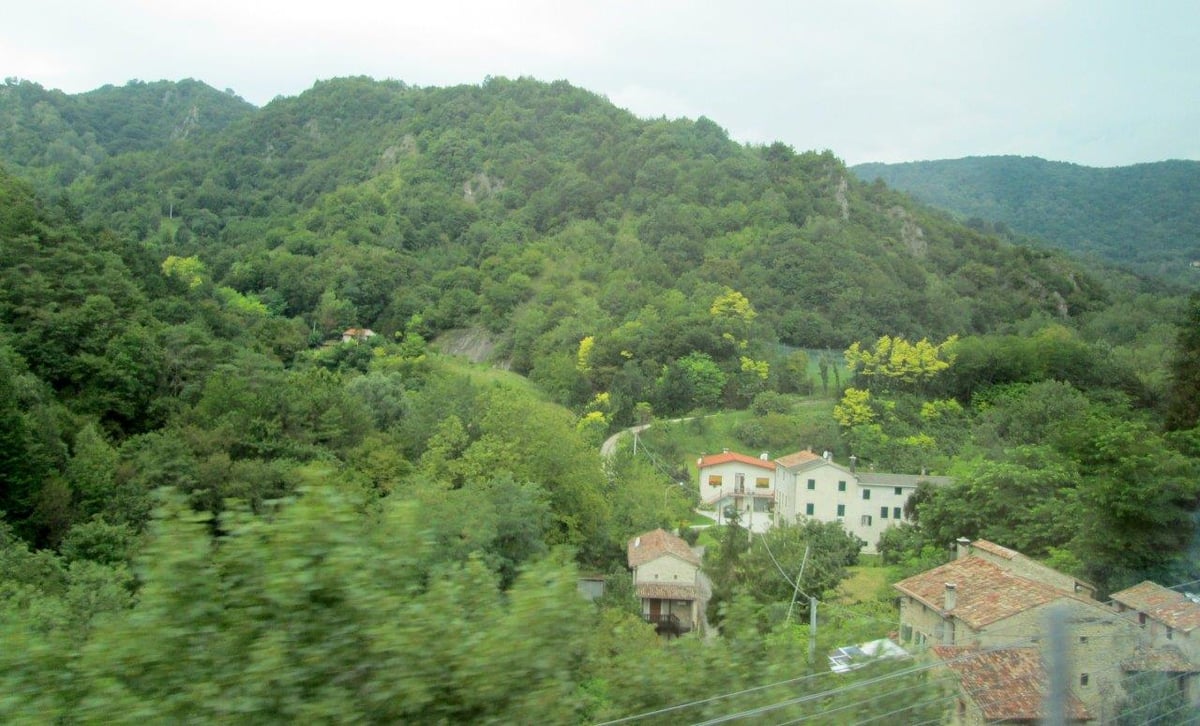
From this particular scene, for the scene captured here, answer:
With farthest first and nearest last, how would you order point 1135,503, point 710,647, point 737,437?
1. point 737,437
2. point 1135,503
3. point 710,647

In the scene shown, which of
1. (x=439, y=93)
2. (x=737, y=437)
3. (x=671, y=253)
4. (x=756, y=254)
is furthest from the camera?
(x=439, y=93)

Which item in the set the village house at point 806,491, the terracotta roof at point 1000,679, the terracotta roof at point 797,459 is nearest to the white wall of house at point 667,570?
the village house at point 806,491

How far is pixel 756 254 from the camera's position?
39094 mm

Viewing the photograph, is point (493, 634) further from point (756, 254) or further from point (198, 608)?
point (756, 254)

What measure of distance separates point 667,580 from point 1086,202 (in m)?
40.1

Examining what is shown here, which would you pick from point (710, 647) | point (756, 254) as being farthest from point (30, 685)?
point (756, 254)

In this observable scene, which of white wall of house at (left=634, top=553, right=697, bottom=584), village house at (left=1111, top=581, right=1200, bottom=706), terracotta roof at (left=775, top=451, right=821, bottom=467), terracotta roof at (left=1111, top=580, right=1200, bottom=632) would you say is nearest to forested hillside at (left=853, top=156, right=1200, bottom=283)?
terracotta roof at (left=775, top=451, right=821, bottom=467)

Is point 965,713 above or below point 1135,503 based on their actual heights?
above

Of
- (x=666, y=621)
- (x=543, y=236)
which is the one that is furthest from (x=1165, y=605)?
(x=543, y=236)

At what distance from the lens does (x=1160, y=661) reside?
3.47 meters

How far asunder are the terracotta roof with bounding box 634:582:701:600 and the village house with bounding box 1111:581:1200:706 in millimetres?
8967

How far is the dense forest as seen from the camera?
2.32 metres

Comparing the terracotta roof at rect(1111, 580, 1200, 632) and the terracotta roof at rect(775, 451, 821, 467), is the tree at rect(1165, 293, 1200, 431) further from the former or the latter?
the terracotta roof at rect(775, 451, 821, 467)

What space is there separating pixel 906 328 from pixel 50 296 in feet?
90.9
